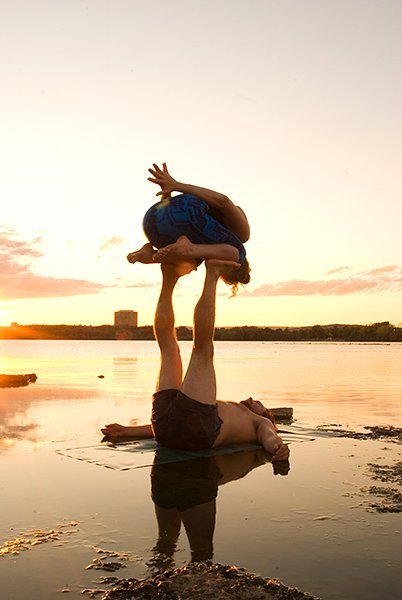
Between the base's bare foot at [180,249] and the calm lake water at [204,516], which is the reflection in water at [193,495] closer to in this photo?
the calm lake water at [204,516]

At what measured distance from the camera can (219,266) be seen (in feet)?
20.6

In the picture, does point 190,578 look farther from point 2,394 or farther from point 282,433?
point 2,394

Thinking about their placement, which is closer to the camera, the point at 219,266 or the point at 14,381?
the point at 219,266

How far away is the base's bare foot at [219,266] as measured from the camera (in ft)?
20.5

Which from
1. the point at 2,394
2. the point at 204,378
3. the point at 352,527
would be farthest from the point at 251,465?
the point at 2,394

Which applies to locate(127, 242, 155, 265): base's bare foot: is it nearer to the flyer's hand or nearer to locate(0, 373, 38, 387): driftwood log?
the flyer's hand

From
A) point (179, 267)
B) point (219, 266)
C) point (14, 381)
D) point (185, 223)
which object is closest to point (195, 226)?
point (185, 223)

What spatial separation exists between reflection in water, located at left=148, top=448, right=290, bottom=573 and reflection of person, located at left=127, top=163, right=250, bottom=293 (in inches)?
77.7

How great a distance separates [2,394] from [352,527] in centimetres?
1073

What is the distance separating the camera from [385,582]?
124 inches

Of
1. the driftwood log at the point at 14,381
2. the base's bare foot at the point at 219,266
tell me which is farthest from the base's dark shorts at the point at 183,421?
the driftwood log at the point at 14,381

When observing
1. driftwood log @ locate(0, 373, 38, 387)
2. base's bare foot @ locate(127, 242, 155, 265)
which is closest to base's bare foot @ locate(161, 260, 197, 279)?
base's bare foot @ locate(127, 242, 155, 265)

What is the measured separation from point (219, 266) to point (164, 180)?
1.15m

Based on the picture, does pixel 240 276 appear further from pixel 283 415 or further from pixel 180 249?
pixel 283 415
